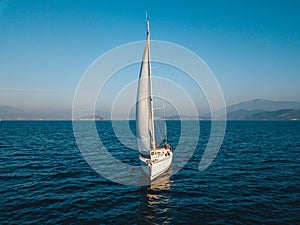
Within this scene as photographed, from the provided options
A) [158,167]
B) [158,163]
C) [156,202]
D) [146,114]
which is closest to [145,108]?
[146,114]

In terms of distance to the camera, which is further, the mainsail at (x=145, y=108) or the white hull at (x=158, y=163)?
the mainsail at (x=145, y=108)

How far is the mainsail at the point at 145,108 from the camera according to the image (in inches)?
1006

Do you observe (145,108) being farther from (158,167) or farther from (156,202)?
(156,202)

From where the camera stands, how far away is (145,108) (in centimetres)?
2548

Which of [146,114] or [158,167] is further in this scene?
[146,114]

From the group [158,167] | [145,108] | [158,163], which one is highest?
[145,108]

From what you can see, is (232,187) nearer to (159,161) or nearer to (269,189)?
(269,189)

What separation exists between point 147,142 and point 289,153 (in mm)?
31395

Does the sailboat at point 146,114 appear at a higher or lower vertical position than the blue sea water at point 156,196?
higher

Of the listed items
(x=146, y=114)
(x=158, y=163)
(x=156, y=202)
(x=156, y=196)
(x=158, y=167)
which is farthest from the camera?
(x=146, y=114)

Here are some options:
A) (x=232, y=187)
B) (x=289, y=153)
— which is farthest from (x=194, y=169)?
(x=289, y=153)

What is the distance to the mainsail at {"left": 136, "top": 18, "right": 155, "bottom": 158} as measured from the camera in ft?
83.9

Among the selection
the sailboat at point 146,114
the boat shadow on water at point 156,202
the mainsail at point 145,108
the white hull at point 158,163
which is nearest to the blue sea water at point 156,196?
the boat shadow on water at point 156,202

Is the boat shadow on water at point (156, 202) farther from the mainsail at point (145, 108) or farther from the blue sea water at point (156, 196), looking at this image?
the mainsail at point (145, 108)
